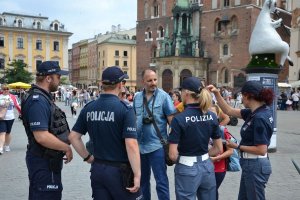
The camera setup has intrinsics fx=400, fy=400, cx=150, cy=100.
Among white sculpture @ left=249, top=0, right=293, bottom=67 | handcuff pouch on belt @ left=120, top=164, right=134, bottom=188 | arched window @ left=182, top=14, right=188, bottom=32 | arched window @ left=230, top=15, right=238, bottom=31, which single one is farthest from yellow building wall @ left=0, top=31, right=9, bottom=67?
handcuff pouch on belt @ left=120, top=164, right=134, bottom=188

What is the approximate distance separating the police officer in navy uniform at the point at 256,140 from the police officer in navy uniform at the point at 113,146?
132 centimetres

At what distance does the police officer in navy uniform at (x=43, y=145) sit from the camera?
12.7ft

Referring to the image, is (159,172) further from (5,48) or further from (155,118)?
(5,48)

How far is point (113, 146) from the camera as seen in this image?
12.2 ft

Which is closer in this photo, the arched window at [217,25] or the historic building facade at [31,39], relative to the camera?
the arched window at [217,25]

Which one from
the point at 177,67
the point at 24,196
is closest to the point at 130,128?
the point at 24,196

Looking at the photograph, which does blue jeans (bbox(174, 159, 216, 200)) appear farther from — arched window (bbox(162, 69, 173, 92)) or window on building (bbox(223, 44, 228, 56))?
window on building (bbox(223, 44, 228, 56))

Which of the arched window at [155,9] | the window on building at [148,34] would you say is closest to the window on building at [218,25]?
the arched window at [155,9]

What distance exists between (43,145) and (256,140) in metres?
2.18

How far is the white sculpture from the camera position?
1062 cm

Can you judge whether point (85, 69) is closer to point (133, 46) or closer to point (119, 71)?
point (133, 46)

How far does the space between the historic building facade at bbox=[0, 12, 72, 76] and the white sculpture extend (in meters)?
63.2

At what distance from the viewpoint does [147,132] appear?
5578 mm

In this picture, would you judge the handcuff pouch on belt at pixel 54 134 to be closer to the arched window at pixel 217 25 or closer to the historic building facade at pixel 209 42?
the historic building facade at pixel 209 42
